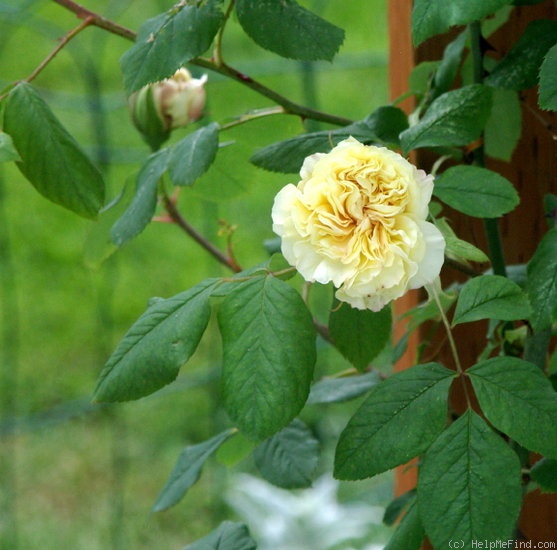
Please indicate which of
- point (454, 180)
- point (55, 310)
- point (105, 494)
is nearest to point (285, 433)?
point (454, 180)

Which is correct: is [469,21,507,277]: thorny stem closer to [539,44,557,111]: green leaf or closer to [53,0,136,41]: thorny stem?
[539,44,557,111]: green leaf

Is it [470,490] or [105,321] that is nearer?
[470,490]

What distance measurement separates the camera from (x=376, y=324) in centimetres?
66

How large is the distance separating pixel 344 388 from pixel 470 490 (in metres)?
0.32

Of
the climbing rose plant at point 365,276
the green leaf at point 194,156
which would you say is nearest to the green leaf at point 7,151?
the climbing rose plant at point 365,276

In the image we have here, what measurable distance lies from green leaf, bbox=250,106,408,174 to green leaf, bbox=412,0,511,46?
0.11m

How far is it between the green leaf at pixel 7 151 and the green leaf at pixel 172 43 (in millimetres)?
82

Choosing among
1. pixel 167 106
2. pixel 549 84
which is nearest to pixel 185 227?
pixel 167 106

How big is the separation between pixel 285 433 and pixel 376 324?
220 mm

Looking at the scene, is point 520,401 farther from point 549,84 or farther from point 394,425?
point 549,84

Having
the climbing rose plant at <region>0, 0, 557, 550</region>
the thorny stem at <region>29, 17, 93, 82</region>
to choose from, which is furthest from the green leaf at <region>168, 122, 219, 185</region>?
the thorny stem at <region>29, 17, 93, 82</region>

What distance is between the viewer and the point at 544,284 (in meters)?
0.58

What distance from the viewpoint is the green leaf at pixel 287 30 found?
2.03 ft

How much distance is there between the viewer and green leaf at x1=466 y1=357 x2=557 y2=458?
520 millimetres
